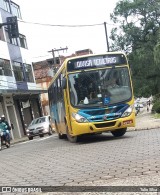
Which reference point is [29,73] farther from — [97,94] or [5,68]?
[97,94]

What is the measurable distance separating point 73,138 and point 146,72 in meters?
30.5

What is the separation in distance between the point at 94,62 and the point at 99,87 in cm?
103

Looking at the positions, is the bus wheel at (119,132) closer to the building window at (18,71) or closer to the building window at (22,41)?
the building window at (18,71)

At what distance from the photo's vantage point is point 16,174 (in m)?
9.36

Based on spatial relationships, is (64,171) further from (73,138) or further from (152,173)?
(73,138)

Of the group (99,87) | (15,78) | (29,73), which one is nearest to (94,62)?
(99,87)

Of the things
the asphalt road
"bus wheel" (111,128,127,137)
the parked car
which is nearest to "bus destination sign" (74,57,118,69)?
"bus wheel" (111,128,127,137)

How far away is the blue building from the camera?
36406 mm

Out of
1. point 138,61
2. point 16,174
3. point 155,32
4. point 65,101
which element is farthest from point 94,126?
point 155,32

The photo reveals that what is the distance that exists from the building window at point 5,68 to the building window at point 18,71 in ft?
5.14

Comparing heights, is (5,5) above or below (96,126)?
above

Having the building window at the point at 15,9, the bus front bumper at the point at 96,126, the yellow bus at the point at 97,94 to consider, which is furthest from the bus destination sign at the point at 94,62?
the building window at the point at 15,9

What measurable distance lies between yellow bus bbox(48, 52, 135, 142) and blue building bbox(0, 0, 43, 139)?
1811 cm

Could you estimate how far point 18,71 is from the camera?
135ft
